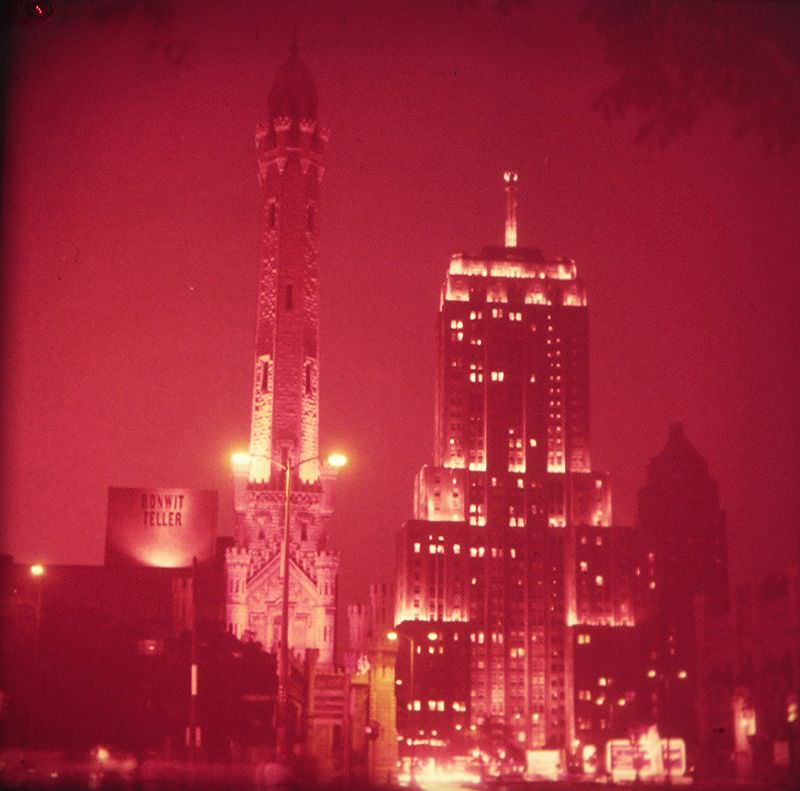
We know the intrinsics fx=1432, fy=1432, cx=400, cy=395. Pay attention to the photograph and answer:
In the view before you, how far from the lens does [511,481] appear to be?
67250mm

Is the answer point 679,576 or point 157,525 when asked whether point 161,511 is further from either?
point 679,576

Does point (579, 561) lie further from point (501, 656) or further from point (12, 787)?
point (12, 787)

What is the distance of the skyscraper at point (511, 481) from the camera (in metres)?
64.1

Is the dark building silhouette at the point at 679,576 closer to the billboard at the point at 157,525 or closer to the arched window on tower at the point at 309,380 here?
the billboard at the point at 157,525

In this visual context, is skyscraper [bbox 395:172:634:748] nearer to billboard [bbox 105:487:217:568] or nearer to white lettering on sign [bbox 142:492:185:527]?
billboard [bbox 105:487:217:568]

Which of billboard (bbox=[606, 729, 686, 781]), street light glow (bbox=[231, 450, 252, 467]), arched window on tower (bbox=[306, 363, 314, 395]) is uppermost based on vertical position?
arched window on tower (bbox=[306, 363, 314, 395])

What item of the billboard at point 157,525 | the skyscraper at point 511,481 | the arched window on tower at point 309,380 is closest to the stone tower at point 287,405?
the arched window on tower at point 309,380

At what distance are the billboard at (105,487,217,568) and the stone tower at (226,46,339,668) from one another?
13.5 meters

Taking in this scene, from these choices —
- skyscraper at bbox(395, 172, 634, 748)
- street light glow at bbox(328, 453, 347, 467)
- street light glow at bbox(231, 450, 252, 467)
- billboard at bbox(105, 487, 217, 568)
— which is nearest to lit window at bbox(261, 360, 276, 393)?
street light glow at bbox(231, 450, 252, 467)

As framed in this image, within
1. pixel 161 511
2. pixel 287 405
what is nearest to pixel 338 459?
pixel 161 511

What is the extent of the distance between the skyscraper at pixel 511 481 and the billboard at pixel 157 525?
12242 mm

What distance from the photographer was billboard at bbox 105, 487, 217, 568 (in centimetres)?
5794

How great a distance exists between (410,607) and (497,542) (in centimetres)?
811

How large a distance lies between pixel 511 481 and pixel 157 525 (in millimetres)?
17642
